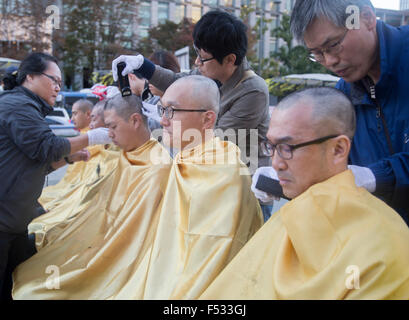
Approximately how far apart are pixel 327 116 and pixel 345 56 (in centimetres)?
37

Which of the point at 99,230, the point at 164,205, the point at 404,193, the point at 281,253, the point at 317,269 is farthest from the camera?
the point at 99,230

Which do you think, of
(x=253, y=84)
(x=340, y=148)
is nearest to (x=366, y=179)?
(x=340, y=148)

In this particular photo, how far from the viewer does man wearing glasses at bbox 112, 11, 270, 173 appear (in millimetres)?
2340

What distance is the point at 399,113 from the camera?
159cm

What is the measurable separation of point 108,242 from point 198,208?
0.70 metres

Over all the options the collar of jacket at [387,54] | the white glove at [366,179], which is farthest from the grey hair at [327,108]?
the collar of jacket at [387,54]

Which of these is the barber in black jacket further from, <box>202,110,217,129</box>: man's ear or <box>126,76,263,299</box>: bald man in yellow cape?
<box>202,110,217,129</box>: man's ear

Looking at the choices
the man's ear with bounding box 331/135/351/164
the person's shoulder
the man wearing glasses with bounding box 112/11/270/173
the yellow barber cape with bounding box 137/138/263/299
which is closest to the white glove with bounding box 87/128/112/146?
the man wearing glasses with bounding box 112/11/270/173

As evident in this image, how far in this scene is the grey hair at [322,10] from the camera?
59.2 inches

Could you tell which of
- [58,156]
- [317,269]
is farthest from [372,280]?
[58,156]

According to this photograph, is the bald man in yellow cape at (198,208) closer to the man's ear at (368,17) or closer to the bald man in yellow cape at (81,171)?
the man's ear at (368,17)

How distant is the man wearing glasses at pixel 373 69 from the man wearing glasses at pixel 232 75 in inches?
28.1
